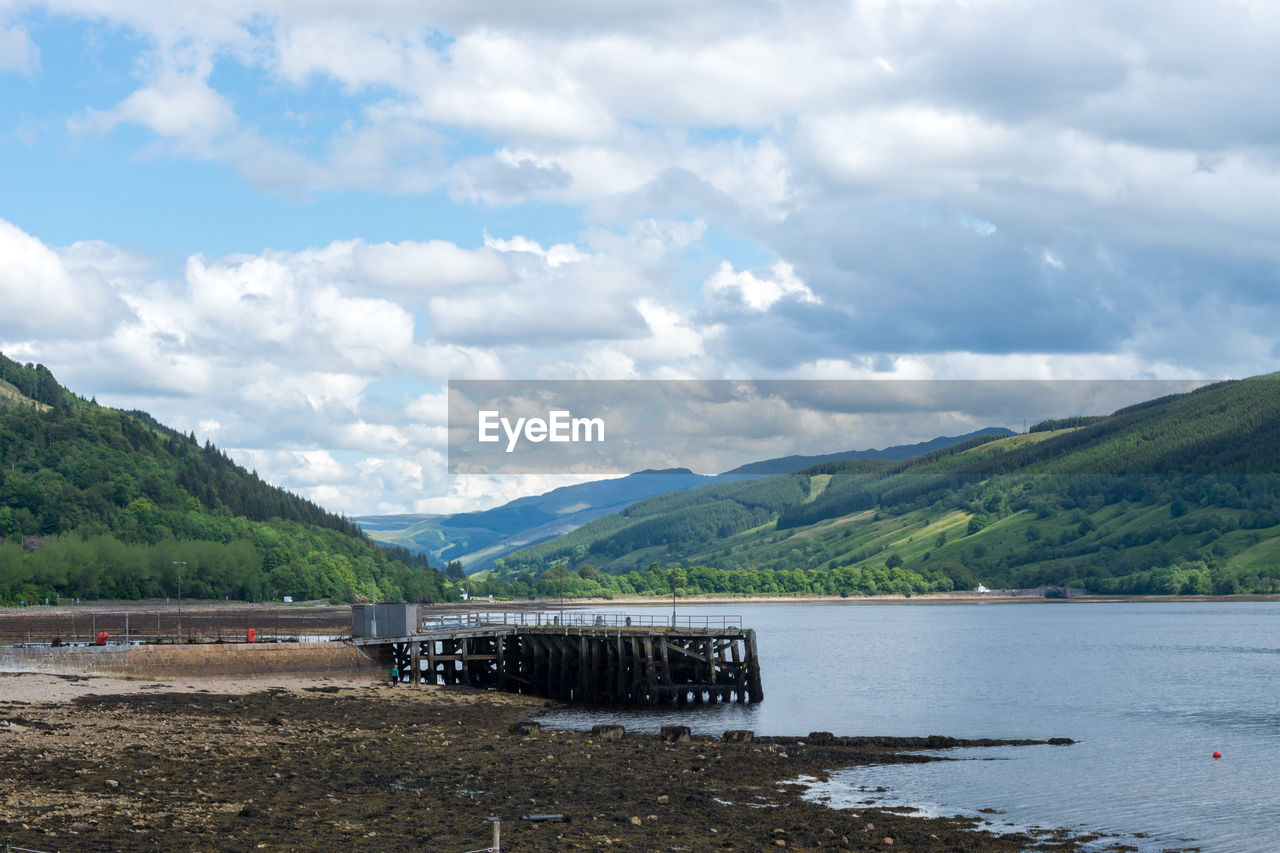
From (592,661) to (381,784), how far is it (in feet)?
147

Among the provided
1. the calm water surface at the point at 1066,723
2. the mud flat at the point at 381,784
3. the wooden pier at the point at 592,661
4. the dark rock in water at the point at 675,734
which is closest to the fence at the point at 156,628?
the wooden pier at the point at 592,661

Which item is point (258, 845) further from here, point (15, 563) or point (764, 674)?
point (15, 563)

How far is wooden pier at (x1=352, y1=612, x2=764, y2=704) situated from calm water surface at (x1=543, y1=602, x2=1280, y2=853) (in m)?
4.11

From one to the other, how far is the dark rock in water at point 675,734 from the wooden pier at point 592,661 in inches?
956

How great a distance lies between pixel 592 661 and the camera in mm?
85688

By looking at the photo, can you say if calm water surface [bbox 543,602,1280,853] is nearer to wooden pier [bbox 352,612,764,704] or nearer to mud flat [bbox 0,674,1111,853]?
wooden pier [bbox 352,612,764,704]

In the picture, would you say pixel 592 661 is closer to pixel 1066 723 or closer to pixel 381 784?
pixel 1066 723

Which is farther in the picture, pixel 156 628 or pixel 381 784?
pixel 156 628

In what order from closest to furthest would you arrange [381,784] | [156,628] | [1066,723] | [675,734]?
[381,784]
[675,734]
[1066,723]
[156,628]

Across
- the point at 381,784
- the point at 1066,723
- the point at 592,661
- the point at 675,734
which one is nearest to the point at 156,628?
the point at 592,661

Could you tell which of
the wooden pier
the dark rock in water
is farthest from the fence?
the dark rock in water

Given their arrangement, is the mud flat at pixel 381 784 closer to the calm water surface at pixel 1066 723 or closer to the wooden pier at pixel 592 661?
the calm water surface at pixel 1066 723

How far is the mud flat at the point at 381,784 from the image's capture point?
32719mm

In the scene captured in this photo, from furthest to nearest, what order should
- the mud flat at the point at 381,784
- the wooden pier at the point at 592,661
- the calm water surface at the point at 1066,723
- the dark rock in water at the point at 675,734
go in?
the wooden pier at the point at 592,661 < the dark rock in water at the point at 675,734 < the calm water surface at the point at 1066,723 < the mud flat at the point at 381,784
